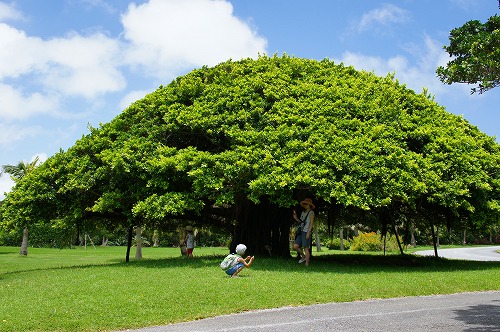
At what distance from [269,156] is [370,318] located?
6590mm

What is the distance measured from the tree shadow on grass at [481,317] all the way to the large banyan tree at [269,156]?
15.8 ft

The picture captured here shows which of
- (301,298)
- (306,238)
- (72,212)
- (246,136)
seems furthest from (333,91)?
(72,212)

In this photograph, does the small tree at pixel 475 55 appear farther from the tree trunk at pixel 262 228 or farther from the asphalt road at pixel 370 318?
the tree trunk at pixel 262 228

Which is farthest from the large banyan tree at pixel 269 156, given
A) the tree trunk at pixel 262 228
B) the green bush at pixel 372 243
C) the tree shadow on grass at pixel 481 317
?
the green bush at pixel 372 243

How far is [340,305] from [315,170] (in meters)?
5.01

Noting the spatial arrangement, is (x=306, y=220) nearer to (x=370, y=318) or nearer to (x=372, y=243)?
(x=370, y=318)

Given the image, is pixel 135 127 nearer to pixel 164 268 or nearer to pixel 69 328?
pixel 164 268

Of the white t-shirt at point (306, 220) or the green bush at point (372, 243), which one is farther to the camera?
the green bush at point (372, 243)

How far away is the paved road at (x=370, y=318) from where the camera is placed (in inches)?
299

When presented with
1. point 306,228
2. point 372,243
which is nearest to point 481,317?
point 306,228

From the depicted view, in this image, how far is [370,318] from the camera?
8.20 metres

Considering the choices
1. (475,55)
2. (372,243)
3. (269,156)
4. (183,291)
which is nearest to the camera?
(475,55)

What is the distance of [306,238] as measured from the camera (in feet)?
47.9

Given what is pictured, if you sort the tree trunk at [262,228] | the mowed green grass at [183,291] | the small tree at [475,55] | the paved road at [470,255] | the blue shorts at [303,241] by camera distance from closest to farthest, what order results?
the small tree at [475,55] < the mowed green grass at [183,291] < the blue shorts at [303,241] < the tree trunk at [262,228] < the paved road at [470,255]
